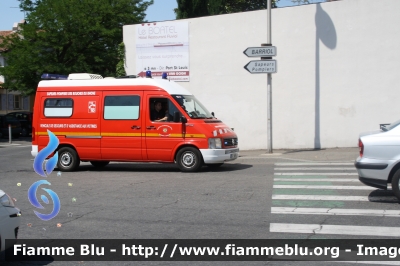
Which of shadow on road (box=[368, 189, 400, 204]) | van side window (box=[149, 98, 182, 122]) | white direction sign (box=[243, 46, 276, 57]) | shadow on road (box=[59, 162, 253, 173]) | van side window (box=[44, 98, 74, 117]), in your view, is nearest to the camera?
shadow on road (box=[368, 189, 400, 204])

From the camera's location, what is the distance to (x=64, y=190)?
1158cm

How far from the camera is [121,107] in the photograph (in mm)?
14656

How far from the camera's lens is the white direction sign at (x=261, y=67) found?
17.8 metres

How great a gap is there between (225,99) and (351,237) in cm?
1445

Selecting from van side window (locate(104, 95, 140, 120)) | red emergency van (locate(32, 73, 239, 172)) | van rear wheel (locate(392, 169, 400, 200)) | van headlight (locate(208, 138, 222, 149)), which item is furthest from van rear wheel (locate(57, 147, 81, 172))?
van rear wheel (locate(392, 169, 400, 200))

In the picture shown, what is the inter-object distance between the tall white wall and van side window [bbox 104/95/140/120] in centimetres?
734

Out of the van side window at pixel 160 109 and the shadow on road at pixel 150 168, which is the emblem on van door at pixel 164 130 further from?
the shadow on road at pixel 150 168

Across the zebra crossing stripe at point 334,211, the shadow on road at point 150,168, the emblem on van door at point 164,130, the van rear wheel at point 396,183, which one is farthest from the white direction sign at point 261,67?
the zebra crossing stripe at point 334,211

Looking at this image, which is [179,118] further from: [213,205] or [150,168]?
[213,205]

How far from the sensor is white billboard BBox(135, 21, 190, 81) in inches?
862

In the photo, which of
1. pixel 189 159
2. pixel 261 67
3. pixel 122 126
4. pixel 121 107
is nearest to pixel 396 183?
pixel 189 159

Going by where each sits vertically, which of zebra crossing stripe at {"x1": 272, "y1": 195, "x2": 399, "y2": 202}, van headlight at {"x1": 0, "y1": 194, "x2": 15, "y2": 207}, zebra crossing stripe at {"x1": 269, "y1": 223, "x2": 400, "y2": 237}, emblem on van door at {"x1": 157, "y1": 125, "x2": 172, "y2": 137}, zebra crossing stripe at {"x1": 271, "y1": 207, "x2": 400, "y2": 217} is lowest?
zebra crossing stripe at {"x1": 269, "y1": 223, "x2": 400, "y2": 237}

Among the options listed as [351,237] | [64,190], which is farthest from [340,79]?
[351,237]

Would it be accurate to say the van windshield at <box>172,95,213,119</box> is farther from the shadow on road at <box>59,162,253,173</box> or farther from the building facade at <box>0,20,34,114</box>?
the building facade at <box>0,20,34,114</box>
